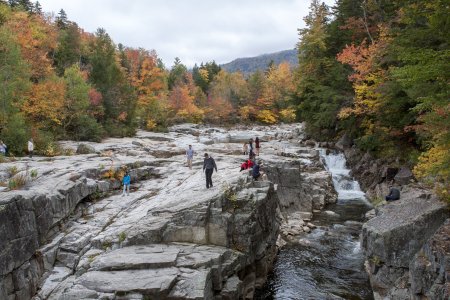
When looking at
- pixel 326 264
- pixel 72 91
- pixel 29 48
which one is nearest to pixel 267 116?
pixel 72 91

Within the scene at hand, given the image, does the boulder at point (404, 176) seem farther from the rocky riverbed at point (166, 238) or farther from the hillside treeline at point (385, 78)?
the rocky riverbed at point (166, 238)

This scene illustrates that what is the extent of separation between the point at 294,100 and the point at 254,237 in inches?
1226

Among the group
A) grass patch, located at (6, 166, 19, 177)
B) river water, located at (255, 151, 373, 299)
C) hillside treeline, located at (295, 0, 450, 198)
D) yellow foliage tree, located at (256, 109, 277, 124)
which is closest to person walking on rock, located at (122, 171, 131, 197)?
grass patch, located at (6, 166, 19, 177)

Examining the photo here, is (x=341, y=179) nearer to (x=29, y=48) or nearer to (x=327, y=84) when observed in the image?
(x=327, y=84)

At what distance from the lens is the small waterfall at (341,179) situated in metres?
28.2

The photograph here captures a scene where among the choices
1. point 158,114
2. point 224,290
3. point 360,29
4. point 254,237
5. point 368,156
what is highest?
point 360,29

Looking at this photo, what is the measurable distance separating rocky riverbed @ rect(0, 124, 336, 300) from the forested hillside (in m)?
7.94

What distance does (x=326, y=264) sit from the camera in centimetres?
1747

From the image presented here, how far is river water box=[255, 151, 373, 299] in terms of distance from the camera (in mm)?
15078

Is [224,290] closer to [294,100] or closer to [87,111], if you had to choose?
[87,111]

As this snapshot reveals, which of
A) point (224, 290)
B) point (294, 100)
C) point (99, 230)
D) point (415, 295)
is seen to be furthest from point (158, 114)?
point (415, 295)

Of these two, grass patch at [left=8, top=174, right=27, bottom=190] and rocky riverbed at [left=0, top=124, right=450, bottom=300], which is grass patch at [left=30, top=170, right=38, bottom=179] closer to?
rocky riverbed at [left=0, top=124, right=450, bottom=300]

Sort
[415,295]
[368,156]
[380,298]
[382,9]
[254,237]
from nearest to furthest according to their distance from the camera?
[415,295] → [380,298] → [254,237] → [368,156] → [382,9]

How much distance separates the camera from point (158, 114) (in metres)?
52.6
